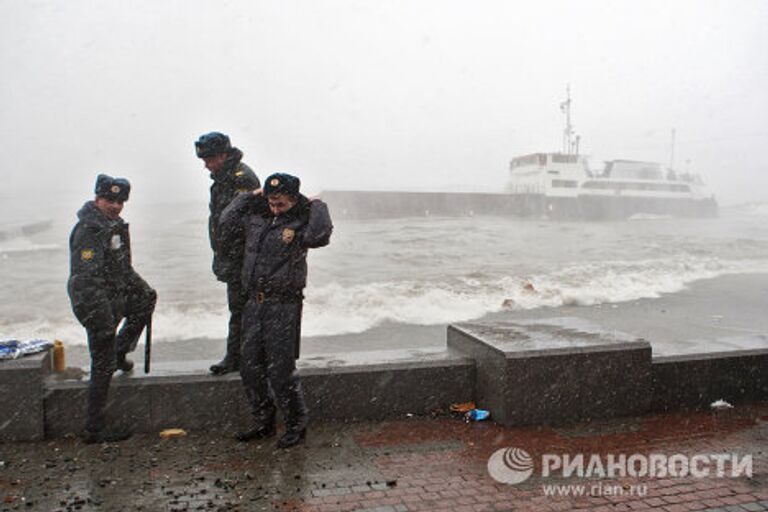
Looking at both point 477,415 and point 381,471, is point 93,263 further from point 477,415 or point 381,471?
point 477,415

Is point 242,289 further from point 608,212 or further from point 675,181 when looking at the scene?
point 675,181


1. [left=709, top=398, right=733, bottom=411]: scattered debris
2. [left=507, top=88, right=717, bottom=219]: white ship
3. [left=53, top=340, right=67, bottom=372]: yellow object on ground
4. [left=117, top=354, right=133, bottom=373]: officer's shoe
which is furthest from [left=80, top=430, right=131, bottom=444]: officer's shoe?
[left=507, top=88, right=717, bottom=219]: white ship

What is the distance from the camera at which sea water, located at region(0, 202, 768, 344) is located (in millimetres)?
15164

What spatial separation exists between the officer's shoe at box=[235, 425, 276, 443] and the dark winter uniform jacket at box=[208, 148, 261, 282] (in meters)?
1.10

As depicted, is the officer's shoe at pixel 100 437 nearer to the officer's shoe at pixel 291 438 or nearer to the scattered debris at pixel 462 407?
the officer's shoe at pixel 291 438

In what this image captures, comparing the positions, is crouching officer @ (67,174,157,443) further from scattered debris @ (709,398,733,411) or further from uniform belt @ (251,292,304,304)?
scattered debris @ (709,398,733,411)

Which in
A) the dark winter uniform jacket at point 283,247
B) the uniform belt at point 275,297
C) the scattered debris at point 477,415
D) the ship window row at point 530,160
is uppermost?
the ship window row at point 530,160

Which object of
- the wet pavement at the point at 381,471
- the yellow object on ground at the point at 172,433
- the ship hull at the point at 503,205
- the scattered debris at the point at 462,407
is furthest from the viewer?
the ship hull at the point at 503,205

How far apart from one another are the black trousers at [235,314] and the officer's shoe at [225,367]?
23 millimetres

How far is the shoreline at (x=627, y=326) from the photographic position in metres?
11.6

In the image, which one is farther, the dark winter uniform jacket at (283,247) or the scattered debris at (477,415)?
the scattered debris at (477,415)

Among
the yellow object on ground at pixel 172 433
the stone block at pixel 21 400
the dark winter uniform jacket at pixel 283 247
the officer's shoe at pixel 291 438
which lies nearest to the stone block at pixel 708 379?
the officer's shoe at pixel 291 438

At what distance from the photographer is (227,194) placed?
4.79 meters

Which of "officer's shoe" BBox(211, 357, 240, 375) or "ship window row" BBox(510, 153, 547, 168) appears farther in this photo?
"ship window row" BBox(510, 153, 547, 168)
